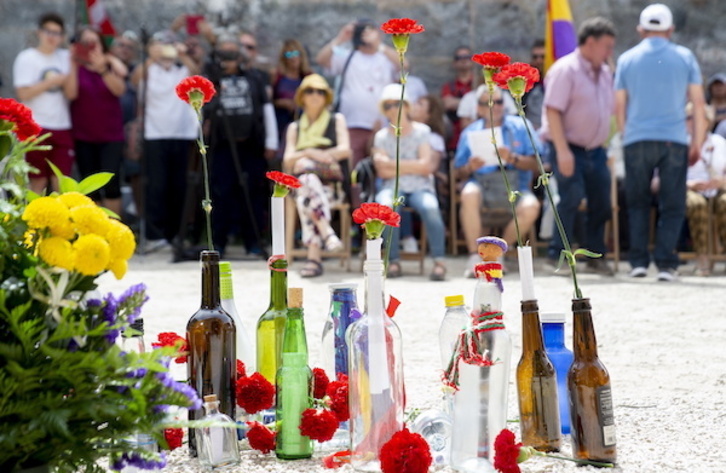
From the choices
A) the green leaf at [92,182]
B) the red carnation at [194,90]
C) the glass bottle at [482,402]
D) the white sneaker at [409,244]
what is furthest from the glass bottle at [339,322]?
the white sneaker at [409,244]

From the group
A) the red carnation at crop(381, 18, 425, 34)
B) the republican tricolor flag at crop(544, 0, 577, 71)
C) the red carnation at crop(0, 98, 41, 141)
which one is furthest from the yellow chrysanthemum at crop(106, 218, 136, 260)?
the republican tricolor flag at crop(544, 0, 577, 71)

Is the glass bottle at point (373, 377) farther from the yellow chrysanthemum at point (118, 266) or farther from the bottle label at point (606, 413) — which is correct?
the yellow chrysanthemum at point (118, 266)

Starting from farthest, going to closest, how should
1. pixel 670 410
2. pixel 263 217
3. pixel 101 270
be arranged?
pixel 263 217, pixel 670 410, pixel 101 270

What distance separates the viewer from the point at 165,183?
31.2 feet

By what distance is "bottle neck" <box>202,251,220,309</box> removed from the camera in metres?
2.75

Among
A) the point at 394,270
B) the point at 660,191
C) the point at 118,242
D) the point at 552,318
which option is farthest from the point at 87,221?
the point at 660,191

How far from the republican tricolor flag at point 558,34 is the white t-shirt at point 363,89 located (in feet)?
6.69

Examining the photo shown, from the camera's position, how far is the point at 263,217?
964 cm

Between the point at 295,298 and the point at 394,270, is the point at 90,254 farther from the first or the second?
the point at 394,270

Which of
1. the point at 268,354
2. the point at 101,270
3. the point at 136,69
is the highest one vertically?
the point at 136,69

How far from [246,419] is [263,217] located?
21.9ft

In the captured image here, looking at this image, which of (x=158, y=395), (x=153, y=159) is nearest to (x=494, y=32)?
(x=153, y=159)

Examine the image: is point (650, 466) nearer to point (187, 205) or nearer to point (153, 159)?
point (187, 205)

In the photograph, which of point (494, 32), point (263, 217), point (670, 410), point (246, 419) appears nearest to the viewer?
point (246, 419)
